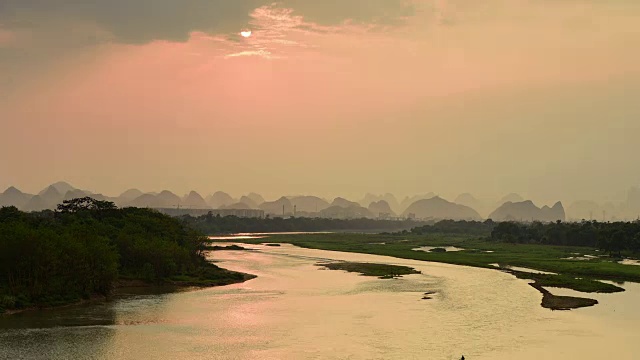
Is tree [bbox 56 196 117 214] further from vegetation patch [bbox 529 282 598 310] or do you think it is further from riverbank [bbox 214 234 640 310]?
vegetation patch [bbox 529 282 598 310]

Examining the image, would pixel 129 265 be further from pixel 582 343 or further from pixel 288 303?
pixel 582 343

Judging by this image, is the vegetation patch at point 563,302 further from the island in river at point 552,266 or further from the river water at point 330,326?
the river water at point 330,326

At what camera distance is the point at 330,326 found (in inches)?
Result: 1731

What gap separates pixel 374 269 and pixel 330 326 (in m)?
41.8

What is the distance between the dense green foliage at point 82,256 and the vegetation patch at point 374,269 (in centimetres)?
1746

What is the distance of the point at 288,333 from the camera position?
41.5 metres

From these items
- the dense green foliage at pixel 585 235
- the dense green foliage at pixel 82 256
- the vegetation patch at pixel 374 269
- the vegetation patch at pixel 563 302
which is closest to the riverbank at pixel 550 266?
the vegetation patch at pixel 563 302

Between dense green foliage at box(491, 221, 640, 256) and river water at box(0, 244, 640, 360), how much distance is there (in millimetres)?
45219

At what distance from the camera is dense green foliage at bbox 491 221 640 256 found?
10394cm

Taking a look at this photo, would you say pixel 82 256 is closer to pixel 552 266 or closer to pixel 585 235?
pixel 552 266

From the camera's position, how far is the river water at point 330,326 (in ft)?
119

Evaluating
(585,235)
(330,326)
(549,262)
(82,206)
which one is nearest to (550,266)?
(549,262)

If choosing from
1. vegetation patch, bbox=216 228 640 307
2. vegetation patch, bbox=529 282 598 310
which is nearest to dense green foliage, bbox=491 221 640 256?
vegetation patch, bbox=216 228 640 307

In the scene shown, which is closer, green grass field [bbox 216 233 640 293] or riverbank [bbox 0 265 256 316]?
riverbank [bbox 0 265 256 316]
